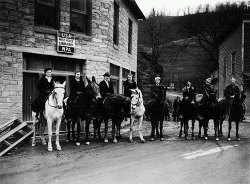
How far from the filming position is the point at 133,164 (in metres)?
8.18

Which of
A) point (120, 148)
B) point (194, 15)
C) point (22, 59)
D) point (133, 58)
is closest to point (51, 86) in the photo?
point (22, 59)

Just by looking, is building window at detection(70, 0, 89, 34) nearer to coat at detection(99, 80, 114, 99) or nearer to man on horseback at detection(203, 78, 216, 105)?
coat at detection(99, 80, 114, 99)

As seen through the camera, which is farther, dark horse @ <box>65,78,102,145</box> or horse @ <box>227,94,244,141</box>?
horse @ <box>227,94,244,141</box>

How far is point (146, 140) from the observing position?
493 inches

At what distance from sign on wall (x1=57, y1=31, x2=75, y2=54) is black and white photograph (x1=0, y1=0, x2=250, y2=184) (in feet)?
0.14

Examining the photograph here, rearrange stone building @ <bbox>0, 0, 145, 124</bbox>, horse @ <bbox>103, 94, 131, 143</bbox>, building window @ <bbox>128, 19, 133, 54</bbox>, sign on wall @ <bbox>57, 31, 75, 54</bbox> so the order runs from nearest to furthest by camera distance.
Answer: horse @ <bbox>103, 94, 131, 143</bbox>, stone building @ <bbox>0, 0, 145, 124</bbox>, sign on wall @ <bbox>57, 31, 75, 54</bbox>, building window @ <bbox>128, 19, 133, 54</bbox>

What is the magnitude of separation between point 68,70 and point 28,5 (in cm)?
323

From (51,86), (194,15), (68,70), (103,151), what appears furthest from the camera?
(194,15)

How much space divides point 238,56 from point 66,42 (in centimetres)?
1690

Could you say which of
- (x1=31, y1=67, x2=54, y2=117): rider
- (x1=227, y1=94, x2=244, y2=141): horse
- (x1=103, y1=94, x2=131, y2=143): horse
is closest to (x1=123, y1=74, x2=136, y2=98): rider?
(x1=103, y1=94, x2=131, y2=143): horse

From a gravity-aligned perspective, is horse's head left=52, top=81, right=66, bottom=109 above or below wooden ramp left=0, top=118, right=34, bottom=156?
above

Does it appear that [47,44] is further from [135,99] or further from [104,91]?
[135,99]

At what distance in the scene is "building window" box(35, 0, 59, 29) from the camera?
13509 millimetres

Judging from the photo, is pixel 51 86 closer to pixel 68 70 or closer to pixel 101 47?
pixel 68 70
